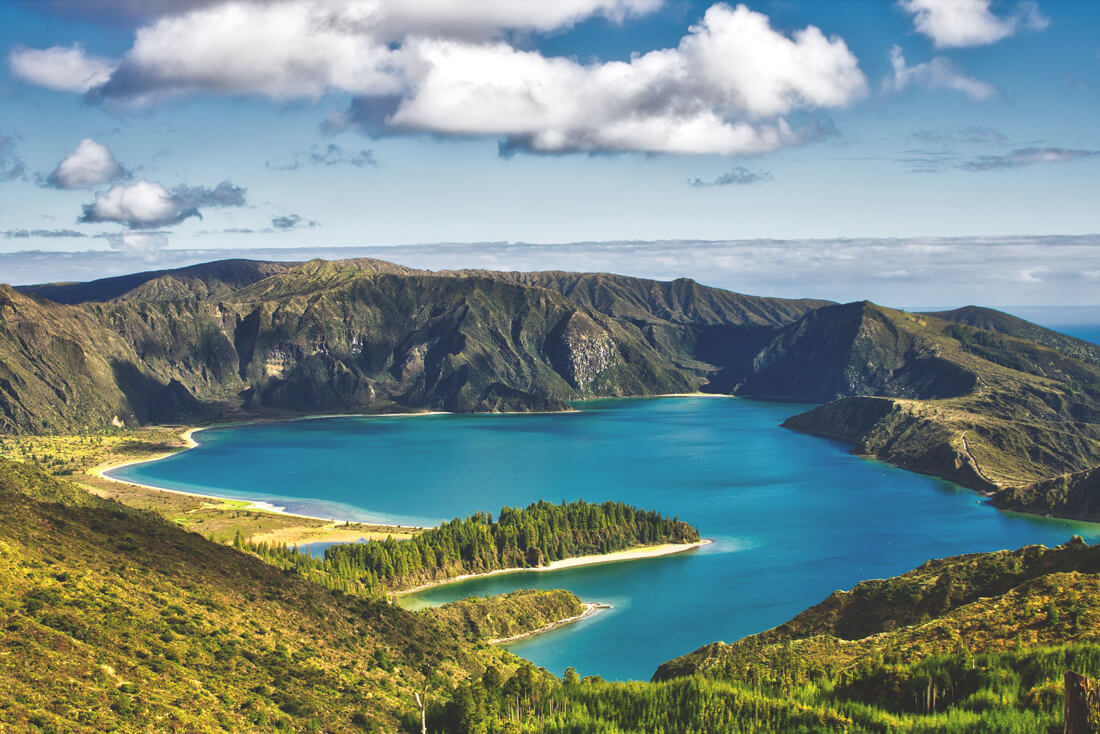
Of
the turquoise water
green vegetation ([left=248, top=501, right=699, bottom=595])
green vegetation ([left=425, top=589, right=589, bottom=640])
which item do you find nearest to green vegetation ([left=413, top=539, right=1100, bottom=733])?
the turquoise water

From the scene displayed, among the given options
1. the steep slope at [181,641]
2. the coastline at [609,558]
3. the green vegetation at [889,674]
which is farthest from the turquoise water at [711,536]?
the green vegetation at [889,674]

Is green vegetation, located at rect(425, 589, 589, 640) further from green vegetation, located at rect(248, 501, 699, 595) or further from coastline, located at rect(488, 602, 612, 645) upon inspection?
green vegetation, located at rect(248, 501, 699, 595)

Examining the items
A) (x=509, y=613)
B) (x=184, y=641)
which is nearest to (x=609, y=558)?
(x=509, y=613)

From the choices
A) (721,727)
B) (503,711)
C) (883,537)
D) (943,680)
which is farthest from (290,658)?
(883,537)

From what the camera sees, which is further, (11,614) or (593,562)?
(593,562)

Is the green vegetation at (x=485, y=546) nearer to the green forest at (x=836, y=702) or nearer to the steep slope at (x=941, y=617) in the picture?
the steep slope at (x=941, y=617)

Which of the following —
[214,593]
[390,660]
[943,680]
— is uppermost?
[943,680]

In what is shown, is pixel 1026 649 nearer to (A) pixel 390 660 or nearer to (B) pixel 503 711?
(B) pixel 503 711
